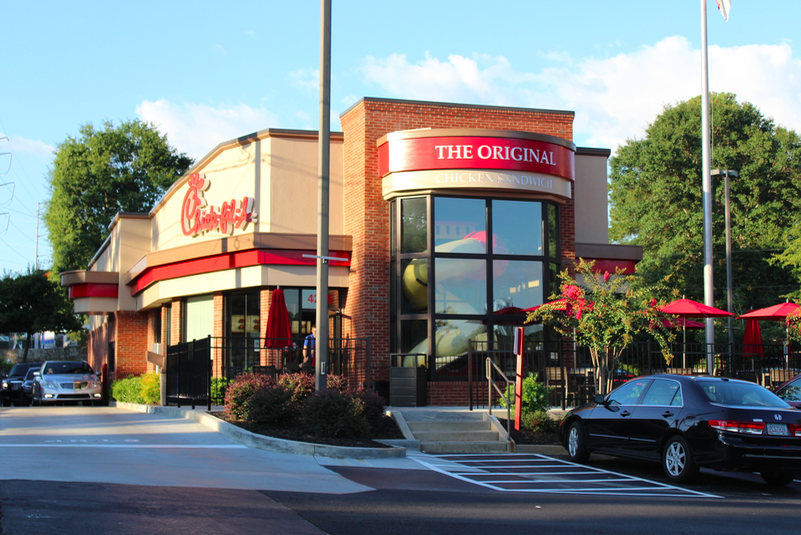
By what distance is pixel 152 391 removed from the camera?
21125 millimetres

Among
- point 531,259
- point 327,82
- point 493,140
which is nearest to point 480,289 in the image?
point 531,259

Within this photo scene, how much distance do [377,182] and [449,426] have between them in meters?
6.82

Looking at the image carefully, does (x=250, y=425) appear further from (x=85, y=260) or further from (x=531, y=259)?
(x=85, y=260)

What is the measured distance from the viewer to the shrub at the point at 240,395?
14.3 m

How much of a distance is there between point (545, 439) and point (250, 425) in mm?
5315

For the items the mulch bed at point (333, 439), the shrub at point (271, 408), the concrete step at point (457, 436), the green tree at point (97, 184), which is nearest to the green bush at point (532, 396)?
the concrete step at point (457, 436)

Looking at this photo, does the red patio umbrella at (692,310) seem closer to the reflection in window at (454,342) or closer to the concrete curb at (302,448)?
the reflection in window at (454,342)

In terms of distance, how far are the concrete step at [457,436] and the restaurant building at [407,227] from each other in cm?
225

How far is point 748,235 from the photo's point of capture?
43.2m

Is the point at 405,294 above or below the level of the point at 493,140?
below

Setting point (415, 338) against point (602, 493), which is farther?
point (415, 338)

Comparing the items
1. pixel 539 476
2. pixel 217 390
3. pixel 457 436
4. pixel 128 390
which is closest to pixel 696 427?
pixel 539 476

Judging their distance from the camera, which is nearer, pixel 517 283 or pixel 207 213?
pixel 517 283

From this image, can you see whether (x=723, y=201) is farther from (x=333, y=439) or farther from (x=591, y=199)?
(x=333, y=439)
